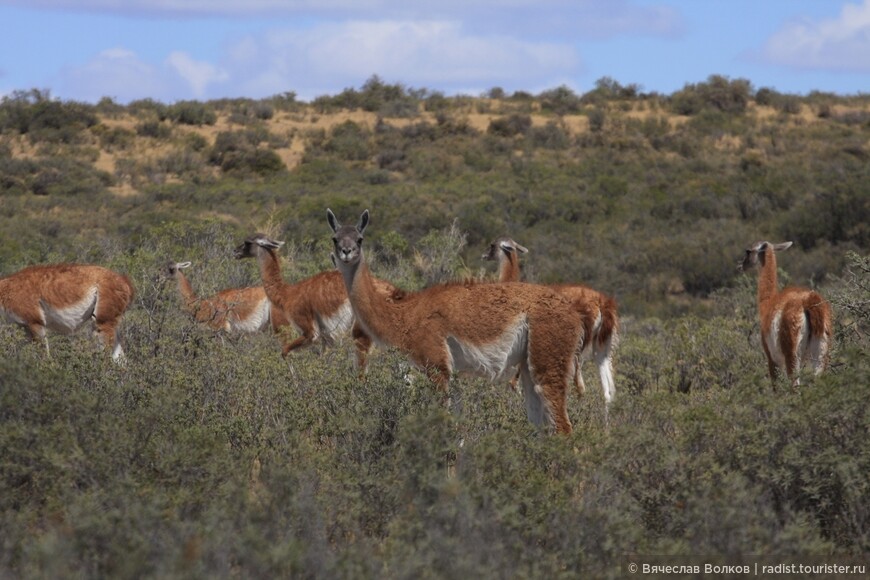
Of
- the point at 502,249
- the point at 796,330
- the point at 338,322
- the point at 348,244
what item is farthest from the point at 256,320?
the point at 796,330

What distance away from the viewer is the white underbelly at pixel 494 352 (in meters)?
7.93

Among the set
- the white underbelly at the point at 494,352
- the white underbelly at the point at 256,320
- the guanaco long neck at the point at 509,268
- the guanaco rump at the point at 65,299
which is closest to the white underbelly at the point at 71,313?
the guanaco rump at the point at 65,299

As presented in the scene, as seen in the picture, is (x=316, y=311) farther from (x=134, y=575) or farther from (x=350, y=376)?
(x=134, y=575)

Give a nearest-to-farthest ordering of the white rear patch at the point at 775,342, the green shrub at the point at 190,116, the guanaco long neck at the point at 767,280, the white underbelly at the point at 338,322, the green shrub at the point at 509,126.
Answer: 1. the white rear patch at the point at 775,342
2. the guanaco long neck at the point at 767,280
3. the white underbelly at the point at 338,322
4. the green shrub at the point at 190,116
5. the green shrub at the point at 509,126

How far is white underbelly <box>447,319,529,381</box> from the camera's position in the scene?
7.93m

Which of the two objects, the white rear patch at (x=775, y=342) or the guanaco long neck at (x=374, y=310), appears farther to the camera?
the white rear patch at (x=775, y=342)

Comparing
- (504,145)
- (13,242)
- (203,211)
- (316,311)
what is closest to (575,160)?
(504,145)

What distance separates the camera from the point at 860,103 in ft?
170

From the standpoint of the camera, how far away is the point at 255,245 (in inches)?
542

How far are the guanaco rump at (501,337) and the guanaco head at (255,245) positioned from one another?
4995 millimetres

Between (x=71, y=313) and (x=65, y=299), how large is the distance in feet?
0.56

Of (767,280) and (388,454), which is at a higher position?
(767,280)

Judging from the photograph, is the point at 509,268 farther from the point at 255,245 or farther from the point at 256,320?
the point at 256,320

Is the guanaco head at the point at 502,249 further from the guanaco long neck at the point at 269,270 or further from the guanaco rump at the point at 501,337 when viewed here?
the guanaco rump at the point at 501,337
